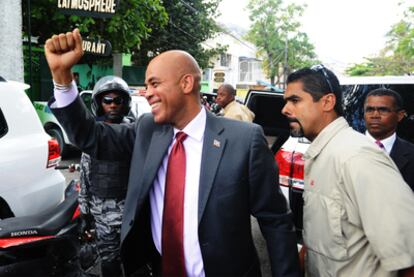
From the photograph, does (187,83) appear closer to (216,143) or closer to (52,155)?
(216,143)

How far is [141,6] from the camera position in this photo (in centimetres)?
953

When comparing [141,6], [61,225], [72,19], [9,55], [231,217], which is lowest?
[61,225]

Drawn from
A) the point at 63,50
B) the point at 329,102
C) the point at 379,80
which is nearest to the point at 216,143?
the point at 329,102

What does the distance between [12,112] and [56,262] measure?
1309mm

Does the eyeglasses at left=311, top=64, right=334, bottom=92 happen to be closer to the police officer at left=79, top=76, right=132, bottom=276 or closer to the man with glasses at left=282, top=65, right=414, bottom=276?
the man with glasses at left=282, top=65, right=414, bottom=276

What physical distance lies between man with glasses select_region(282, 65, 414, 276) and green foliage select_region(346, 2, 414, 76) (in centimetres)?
542

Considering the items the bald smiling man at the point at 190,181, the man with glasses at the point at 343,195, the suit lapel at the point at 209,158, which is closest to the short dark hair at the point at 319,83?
the man with glasses at the point at 343,195

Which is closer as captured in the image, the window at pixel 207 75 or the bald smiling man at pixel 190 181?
the bald smiling man at pixel 190 181

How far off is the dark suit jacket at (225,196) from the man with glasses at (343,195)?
15 centimetres

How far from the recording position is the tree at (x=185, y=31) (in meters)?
18.1

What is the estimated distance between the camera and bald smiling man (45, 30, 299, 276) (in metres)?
1.67

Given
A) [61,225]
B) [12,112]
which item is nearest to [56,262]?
[61,225]

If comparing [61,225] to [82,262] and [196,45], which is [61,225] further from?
[196,45]

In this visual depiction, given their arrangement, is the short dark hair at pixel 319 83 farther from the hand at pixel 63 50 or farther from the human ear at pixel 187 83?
the hand at pixel 63 50
